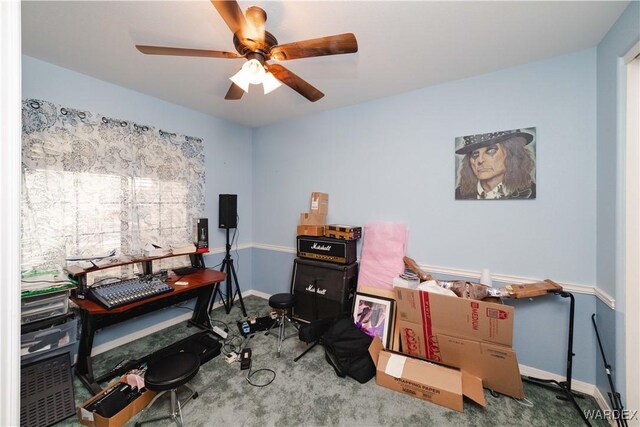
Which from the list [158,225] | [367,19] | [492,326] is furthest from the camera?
[158,225]

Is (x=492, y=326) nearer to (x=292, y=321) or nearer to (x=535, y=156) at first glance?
(x=535, y=156)

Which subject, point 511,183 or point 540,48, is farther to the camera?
point 511,183

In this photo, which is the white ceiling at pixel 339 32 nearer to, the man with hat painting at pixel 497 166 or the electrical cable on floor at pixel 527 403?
the man with hat painting at pixel 497 166

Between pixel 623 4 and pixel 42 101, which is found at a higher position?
pixel 623 4

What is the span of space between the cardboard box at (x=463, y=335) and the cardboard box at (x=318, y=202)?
133cm

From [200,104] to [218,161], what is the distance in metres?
0.74

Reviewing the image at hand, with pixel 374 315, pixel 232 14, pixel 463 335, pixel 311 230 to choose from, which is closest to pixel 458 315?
pixel 463 335

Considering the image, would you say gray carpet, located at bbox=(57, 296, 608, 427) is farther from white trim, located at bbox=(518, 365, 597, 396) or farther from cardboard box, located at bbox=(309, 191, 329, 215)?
cardboard box, located at bbox=(309, 191, 329, 215)

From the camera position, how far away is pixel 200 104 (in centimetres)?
297

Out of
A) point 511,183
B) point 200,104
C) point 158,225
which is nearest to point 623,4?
point 511,183

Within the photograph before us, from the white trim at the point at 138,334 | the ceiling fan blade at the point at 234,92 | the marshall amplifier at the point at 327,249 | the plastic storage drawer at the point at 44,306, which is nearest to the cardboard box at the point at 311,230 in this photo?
the marshall amplifier at the point at 327,249

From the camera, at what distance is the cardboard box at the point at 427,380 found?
178 cm

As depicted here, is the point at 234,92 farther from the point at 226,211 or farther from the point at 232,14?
the point at 226,211

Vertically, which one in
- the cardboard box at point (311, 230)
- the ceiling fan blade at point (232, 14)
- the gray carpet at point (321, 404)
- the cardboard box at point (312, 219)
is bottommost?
the gray carpet at point (321, 404)
